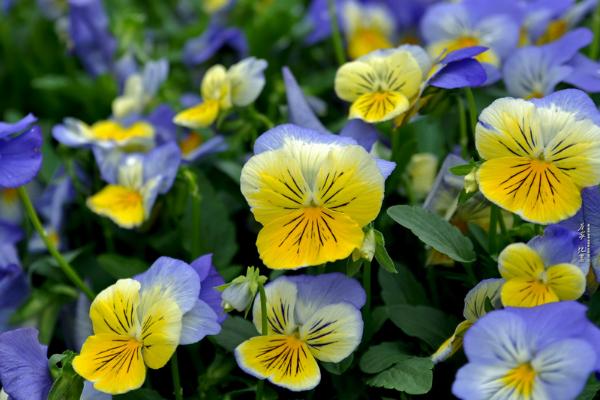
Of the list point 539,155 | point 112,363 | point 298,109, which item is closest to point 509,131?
point 539,155

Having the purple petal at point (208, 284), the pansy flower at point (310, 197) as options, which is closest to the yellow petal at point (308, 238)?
the pansy flower at point (310, 197)

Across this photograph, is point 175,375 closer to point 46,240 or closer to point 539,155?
point 46,240

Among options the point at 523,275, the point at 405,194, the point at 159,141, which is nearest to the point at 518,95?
the point at 405,194

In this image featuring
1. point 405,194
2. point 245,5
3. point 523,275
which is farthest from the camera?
point 245,5

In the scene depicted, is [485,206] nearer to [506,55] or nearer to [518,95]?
[518,95]

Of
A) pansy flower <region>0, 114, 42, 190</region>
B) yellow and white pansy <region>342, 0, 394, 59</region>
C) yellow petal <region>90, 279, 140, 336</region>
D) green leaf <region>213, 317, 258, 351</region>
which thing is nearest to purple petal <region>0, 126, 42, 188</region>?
pansy flower <region>0, 114, 42, 190</region>
